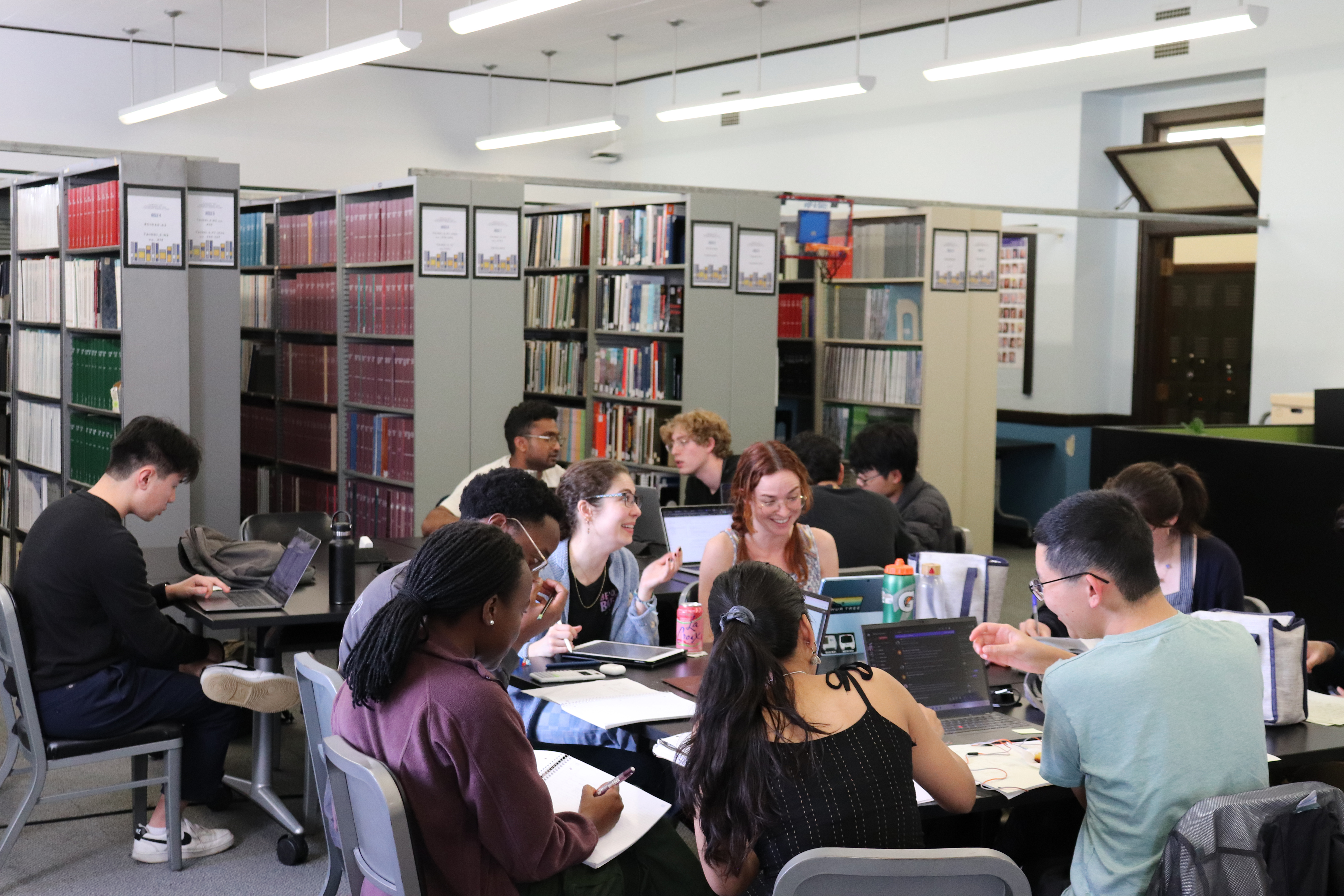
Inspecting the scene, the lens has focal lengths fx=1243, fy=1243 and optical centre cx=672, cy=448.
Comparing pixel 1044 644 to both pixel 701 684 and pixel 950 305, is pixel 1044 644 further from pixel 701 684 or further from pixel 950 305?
pixel 950 305

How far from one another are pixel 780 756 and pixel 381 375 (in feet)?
16.3

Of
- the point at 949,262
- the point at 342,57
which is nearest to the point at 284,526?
the point at 342,57

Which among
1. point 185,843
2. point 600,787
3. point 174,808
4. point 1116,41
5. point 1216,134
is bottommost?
point 185,843

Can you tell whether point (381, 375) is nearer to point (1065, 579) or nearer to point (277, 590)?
point (277, 590)

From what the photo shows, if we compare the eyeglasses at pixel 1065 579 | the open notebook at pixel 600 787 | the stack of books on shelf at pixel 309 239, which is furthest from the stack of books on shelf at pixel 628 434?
the eyeglasses at pixel 1065 579

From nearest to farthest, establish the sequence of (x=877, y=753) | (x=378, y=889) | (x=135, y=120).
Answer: (x=877, y=753)
(x=378, y=889)
(x=135, y=120)

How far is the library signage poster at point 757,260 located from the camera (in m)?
6.70

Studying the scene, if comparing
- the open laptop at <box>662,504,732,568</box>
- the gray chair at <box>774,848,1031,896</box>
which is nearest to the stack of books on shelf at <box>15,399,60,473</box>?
the open laptop at <box>662,504,732,568</box>

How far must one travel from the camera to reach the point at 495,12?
684 centimetres

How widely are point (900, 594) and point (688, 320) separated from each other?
3624 mm

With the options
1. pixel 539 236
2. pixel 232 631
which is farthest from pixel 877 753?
pixel 539 236

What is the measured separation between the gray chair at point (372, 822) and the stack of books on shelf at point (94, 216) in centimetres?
411

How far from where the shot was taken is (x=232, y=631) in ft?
17.2

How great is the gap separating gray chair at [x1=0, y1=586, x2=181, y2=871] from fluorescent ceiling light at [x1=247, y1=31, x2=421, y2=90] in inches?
187
